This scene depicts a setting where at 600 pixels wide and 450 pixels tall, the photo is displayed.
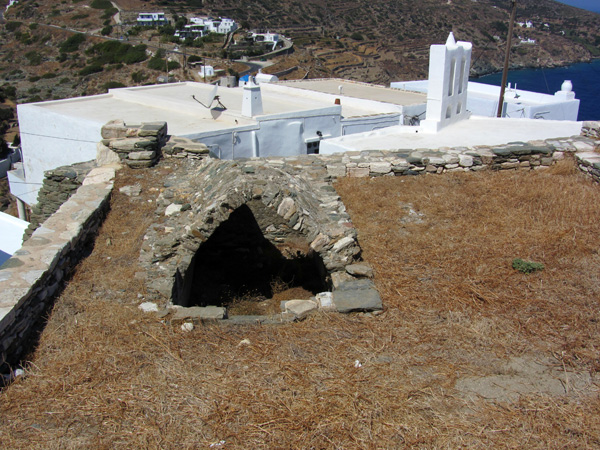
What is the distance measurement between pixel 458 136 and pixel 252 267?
26.3 ft

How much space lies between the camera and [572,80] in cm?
7262

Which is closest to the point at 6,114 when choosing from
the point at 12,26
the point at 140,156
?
the point at 12,26

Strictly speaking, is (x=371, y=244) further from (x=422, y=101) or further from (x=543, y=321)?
(x=422, y=101)

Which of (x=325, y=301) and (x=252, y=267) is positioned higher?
(x=325, y=301)

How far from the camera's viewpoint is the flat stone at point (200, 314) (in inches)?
205

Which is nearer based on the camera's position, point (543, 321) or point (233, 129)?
point (543, 321)

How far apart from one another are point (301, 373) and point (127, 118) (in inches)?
554

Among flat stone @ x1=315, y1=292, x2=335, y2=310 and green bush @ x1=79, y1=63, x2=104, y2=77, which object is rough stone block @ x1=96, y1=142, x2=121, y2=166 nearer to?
flat stone @ x1=315, y1=292, x2=335, y2=310

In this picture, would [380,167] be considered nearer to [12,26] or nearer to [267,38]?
[267,38]

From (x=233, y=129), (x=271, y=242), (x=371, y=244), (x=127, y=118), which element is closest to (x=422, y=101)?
(x=233, y=129)

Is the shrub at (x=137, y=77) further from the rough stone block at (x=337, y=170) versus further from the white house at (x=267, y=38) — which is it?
the rough stone block at (x=337, y=170)

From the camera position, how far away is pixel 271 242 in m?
9.19

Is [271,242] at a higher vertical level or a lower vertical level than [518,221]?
lower

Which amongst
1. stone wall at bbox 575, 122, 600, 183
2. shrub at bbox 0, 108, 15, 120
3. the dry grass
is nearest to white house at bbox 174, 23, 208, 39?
shrub at bbox 0, 108, 15, 120
